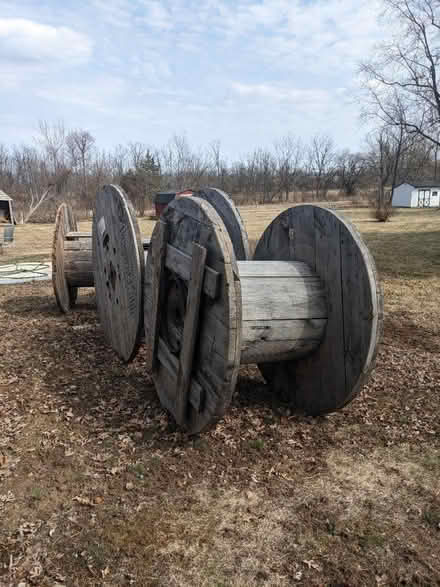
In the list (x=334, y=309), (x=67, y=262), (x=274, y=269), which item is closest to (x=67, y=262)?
(x=67, y=262)

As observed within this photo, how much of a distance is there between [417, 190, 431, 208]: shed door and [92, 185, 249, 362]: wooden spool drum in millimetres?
59199

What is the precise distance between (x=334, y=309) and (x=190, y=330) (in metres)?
1.11

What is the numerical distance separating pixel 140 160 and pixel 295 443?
172 feet

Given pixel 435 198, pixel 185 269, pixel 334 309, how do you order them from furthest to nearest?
pixel 435 198
pixel 334 309
pixel 185 269

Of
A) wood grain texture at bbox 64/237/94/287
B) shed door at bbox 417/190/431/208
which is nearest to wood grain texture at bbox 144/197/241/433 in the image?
wood grain texture at bbox 64/237/94/287

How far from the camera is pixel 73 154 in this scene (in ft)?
140

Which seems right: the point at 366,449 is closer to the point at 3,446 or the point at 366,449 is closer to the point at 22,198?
the point at 3,446

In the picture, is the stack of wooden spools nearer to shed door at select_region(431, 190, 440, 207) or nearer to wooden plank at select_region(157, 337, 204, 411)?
wooden plank at select_region(157, 337, 204, 411)

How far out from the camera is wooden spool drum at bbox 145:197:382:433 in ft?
9.45

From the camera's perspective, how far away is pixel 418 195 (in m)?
57.1

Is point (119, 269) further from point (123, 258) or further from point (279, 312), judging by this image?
point (279, 312)

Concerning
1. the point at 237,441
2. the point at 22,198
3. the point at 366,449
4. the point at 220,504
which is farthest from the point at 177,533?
the point at 22,198

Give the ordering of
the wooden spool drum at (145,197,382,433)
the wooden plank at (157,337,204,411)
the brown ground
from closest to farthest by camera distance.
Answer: the brown ground
the wooden spool drum at (145,197,382,433)
the wooden plank at (157,337,204,411)

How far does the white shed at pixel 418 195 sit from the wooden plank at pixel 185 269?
59.9 m
